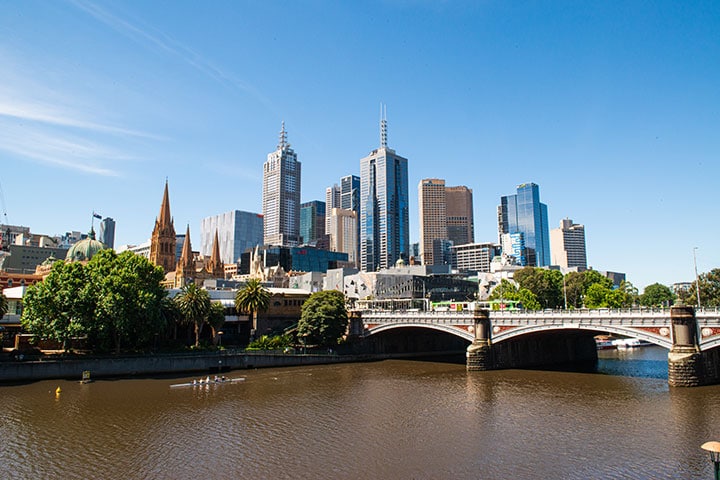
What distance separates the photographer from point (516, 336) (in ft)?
254

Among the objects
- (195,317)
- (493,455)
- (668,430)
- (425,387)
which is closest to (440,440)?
(493,455)

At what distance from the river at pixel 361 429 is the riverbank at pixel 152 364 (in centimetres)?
450

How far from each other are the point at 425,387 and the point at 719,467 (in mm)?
42684

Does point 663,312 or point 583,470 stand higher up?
point 663,312

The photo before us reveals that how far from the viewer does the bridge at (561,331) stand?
5931 cm

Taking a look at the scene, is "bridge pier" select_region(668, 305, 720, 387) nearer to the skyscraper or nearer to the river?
the river

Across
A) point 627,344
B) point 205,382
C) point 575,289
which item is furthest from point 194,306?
point 627,344

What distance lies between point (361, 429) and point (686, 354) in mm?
39237

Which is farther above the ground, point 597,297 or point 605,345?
point 597,297

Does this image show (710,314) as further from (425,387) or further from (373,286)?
(373,286)

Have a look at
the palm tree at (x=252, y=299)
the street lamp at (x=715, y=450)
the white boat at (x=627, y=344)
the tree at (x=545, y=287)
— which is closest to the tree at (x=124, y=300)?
the palm tree at (x=252, y=299)

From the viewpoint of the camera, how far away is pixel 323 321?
92875mm

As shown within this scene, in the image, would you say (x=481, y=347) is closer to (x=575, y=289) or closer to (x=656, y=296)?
(x=575, y=289)

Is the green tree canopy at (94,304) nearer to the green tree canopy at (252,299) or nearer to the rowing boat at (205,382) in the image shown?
the rowing boat at (205,382)
